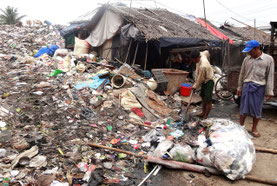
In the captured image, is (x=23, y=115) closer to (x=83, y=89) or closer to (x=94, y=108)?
(x=94, y=108)

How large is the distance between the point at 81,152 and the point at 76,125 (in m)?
0.90

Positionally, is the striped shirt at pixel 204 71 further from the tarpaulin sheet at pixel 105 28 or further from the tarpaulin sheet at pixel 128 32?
the tarpaulin sheet at pixel 105 28

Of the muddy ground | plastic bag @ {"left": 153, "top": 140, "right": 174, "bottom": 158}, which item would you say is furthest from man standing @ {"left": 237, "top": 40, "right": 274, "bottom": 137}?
plastic bag @ {"left": 153, "top": 140, "right": 174, "bottom": 158}

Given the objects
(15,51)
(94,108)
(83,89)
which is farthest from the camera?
(15,51)

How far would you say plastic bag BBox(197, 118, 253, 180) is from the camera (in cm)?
255

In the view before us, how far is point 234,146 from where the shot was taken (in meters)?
2.65

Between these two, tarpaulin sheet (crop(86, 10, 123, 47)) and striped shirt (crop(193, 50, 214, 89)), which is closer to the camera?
striped shirt (crop(193, 50, 214, 89))

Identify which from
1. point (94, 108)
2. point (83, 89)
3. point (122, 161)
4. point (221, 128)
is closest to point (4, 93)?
point (83, 89)

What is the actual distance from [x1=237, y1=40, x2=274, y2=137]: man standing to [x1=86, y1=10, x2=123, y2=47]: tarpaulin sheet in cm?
587

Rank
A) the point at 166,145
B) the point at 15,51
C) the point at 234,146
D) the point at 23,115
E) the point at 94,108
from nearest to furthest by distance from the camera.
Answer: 1. the point at 234,146
2. the point at 166,145
3. the point at 23,115
4. the point at 94,108
5. the point at 15,51

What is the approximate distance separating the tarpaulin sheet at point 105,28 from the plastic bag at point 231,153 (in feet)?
21.9

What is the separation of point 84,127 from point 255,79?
335 cm

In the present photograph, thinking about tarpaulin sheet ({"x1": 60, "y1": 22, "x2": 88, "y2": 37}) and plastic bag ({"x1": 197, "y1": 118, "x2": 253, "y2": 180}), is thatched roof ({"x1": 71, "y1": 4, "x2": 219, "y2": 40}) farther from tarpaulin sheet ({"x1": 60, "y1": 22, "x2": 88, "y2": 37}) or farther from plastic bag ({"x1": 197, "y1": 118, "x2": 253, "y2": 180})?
plastic bag ({"x1": 197, "y1": 118, "x2": 253, "y2": 180})

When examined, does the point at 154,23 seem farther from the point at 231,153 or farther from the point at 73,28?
the point at 231,153
